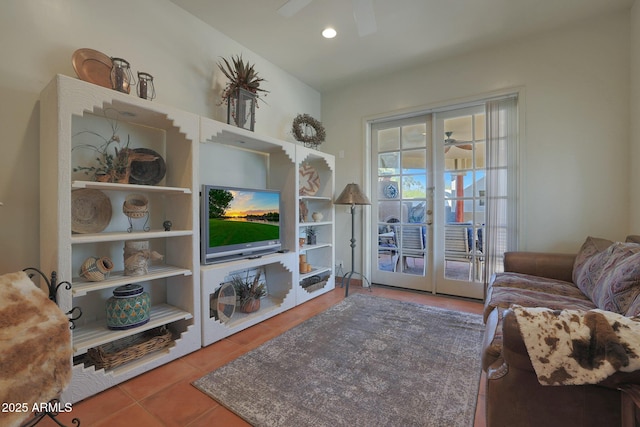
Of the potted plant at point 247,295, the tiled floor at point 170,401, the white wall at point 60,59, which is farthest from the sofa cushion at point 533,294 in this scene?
the white wall at point 60,59

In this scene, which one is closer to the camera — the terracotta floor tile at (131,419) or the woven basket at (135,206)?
the terracotta floor tile at (131,419)

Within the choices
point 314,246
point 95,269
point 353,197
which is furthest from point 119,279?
point 353,197

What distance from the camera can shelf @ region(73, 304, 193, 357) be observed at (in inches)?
60.9

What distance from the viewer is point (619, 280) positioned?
4.66 ft

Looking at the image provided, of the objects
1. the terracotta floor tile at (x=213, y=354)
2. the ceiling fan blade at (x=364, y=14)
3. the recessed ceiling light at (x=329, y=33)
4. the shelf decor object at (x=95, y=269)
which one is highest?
the recessed ceiling light at (x=329, y=33)

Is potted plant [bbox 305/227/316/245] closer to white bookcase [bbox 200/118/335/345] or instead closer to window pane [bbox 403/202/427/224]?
white bookcase [bbox 200/118/335/345]

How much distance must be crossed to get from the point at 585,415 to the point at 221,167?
2791mm

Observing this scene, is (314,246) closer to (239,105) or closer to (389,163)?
(389,163)

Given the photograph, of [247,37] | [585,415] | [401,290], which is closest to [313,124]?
[247,37]

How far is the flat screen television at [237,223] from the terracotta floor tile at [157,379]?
2.40 feet

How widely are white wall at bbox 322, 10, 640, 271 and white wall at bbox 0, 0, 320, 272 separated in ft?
8.56

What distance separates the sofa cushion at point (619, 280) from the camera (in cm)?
132

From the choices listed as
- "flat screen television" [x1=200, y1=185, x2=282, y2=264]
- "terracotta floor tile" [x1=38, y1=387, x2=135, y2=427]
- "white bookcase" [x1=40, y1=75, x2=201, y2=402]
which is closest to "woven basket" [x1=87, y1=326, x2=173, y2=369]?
"white bookcase" [x1=40, y1=75, x2=201, y2=402]

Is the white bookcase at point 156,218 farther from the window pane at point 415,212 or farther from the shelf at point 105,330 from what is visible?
the window pane at point 415,212
